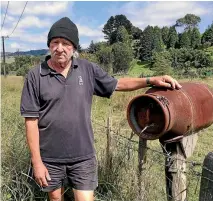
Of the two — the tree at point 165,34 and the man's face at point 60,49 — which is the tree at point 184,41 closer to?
the tree at point 165,34

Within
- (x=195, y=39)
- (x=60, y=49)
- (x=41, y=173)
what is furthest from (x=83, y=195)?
(x=195, y=39)

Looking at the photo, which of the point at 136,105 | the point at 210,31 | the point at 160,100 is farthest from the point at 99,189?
the point at 210,31

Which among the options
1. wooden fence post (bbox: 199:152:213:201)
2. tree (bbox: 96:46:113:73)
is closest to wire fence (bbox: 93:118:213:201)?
wooden fence post (bbox: 199:152:213:201)

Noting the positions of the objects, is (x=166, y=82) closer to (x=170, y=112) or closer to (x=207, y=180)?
(x=170, y=112)

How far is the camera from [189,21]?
90.2m

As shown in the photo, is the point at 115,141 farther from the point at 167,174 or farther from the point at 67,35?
the point at 67,35

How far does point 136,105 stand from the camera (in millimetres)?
2703

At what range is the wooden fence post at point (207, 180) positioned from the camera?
2109mm

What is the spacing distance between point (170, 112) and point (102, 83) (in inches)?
24.0

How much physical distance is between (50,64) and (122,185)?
144cm

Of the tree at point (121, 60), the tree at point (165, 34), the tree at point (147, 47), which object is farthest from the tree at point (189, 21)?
the tree at point (121, 60)

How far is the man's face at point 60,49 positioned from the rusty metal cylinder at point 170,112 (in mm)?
605

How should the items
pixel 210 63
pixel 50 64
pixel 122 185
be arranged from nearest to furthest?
pixel 50 64 → pixel 122 185 → pixel 210 63

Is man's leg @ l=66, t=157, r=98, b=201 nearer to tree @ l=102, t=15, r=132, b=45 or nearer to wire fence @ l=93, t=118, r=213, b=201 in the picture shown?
wire fence @ l=93, t=118, r=213, b=201
